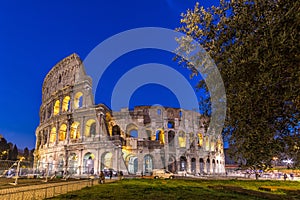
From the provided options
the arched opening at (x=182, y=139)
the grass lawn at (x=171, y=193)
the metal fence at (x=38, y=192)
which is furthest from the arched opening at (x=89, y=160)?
the metal fence at (x=38, y=192)

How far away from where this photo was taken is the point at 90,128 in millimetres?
40125

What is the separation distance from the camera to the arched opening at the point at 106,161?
3676 centimetres

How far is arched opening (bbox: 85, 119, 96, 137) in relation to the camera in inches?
1521

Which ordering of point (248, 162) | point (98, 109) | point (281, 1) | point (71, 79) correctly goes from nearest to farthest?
point (281, 1) < point (248, 162) < point (98, 109) < point (71, 79)

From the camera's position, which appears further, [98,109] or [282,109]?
[98,109]

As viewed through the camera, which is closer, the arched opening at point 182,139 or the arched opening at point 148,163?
the arched opening at point 148,163

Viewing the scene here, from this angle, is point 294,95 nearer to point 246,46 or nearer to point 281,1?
point 246,46

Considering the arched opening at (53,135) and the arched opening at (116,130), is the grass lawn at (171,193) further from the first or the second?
the arched opening at (53,135)

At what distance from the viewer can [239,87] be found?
7004 mm

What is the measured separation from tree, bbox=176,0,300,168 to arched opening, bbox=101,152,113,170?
31.3 meters

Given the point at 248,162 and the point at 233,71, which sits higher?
the point at 233,71

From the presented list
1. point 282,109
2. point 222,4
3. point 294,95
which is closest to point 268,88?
point 294,95

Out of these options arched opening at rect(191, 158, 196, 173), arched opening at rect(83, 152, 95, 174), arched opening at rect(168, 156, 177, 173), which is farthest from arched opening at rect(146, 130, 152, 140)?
arched opening at rect(83, 152, 95, 174)

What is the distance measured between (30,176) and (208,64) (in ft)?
56.7
